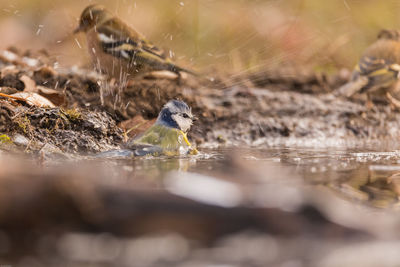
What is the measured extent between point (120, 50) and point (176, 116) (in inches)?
50.3

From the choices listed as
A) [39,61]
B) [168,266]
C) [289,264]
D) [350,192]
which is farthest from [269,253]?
[39,61]

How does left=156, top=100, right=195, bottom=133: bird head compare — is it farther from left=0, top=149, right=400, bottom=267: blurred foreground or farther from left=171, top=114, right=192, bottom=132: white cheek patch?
left=0, top=149, right=400, bottom=267: blurred foreground

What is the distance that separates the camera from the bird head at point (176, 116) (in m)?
3.74

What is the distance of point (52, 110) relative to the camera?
358cm

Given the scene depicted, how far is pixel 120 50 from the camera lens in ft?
15.2

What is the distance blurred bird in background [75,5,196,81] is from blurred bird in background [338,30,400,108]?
2.48 metres

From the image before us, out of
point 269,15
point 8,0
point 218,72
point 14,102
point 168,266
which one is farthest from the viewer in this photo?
point 269,15

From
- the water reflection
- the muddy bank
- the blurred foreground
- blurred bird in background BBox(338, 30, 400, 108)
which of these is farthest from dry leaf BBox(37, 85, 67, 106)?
blurred bird in background BBox(338, 30, 400, 108)

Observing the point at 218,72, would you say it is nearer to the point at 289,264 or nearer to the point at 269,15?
the point at 269,15

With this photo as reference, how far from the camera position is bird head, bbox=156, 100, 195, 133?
12.3 ft

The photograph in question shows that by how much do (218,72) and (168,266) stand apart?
4764 millimetres

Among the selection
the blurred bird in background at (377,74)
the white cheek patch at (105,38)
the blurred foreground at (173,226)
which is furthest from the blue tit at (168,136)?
the blurred bird in background at (377,74)

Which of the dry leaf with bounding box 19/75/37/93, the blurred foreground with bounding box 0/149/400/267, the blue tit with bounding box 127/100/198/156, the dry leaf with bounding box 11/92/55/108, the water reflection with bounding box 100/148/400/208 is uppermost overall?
the dry leaf with bounding box 19/75/37/93

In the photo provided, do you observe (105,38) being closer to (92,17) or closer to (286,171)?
(92,17)
